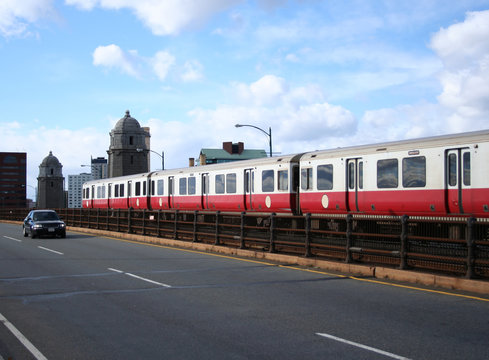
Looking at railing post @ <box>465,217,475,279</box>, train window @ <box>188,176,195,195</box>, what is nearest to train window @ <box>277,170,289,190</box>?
train window @ <box>188,176,195,195</box>

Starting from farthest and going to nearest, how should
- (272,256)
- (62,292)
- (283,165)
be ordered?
1. (283,165)
2. (272,256)
3. (62,292)

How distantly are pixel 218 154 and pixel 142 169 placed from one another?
5450cm

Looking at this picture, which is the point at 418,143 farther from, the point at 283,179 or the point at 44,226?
the point at 44,226

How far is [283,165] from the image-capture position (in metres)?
23.6

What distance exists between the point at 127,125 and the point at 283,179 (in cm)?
7426

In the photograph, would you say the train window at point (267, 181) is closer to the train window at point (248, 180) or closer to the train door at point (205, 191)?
the train window at point (248, 180)

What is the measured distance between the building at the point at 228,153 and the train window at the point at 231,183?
113m

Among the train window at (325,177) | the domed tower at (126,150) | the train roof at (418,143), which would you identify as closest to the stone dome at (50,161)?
the domed tower at (126,150)

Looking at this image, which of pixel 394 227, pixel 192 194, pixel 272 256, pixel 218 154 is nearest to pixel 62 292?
pixel 272 256

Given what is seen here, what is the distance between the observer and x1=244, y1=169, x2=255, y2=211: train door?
25516mm

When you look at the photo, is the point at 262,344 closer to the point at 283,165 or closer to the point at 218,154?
the point at 283,165

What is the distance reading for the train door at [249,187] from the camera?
2552 cm

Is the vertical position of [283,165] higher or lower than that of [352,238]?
higher

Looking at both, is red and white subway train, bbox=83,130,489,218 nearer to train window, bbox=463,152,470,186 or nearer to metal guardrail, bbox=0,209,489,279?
train window, bbox=463,152,470,186
